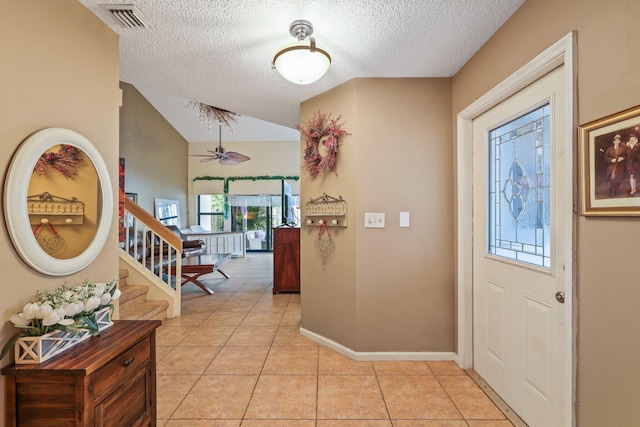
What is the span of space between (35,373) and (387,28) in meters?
2.44

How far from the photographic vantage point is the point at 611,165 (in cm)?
110

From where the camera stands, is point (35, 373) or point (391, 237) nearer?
point (35, 373)

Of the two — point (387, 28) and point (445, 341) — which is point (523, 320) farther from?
point (387, 28)

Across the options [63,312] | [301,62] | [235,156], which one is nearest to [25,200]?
[63,312]

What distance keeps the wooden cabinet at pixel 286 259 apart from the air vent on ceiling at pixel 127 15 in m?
2.98

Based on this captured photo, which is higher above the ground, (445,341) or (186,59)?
(186,59)

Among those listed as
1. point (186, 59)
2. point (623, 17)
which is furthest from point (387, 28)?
point (186, 59)

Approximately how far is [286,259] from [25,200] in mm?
3367

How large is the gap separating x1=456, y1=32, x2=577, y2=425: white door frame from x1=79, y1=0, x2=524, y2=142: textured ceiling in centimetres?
42

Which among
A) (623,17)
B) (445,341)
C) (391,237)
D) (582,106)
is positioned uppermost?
(623,17)

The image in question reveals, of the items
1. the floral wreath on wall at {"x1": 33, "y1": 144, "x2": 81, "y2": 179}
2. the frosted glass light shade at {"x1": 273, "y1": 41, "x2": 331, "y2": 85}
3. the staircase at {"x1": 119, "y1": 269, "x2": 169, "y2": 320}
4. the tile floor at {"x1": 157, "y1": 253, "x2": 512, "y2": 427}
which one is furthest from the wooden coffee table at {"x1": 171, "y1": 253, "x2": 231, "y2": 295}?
the frosted glass light shade at {"x1": 273, "y1": 41, "x2": 331, "y2": 85}

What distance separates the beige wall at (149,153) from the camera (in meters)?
5.80

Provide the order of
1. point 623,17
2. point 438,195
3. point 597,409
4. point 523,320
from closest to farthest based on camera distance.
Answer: point 623,17, point 597,409, point 523,320, point 438,195

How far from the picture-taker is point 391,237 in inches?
94.5
